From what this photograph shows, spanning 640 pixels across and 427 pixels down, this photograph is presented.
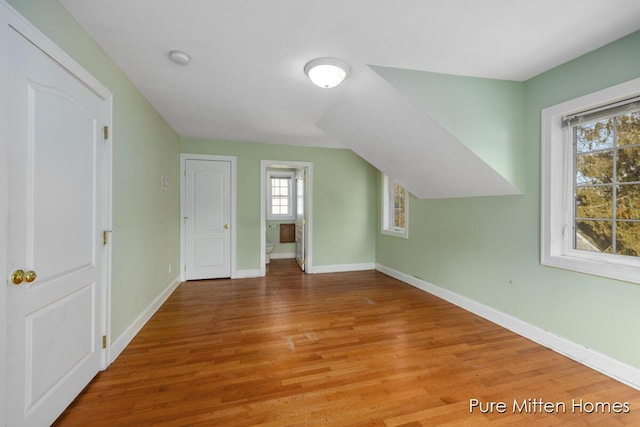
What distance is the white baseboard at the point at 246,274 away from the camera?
4656mm

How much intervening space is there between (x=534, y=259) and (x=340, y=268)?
3.15 metres

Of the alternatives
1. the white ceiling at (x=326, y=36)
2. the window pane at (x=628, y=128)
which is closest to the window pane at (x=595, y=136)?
the window pane at (x=628, y=128)

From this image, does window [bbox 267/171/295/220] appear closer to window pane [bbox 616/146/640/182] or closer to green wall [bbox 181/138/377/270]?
green wall [bbox 181/138/377/270]

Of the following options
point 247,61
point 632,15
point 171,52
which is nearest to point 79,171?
point 171,52

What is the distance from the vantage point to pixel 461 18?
167 centimetres

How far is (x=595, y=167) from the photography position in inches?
84.8

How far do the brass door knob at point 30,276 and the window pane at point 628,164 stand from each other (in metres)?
3.71

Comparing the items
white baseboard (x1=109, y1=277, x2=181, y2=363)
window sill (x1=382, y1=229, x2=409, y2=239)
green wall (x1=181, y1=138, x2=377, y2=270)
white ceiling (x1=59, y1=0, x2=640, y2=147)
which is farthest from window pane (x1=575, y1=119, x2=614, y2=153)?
white baseboard (x1=109, y1=277, x2=181, y2=363)

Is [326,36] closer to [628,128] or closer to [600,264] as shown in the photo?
[628,128]

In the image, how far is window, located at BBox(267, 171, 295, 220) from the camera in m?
6.99

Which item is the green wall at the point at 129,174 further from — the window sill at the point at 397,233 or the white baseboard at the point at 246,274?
the window sill at the point at 397,233

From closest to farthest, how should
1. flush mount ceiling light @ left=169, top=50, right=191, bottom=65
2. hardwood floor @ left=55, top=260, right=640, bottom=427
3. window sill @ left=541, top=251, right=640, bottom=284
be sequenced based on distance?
hardwood floor @ left=55, top=260, right=640, bottom=427 → window sill @ left=541, top=251, right=640, bottom=284 → flush mount ceiling light @ left=169, top=50, right=191, bottom=65

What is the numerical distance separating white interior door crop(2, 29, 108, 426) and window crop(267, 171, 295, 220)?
5054 millimetres

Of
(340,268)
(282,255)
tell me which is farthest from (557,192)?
(282,255)
